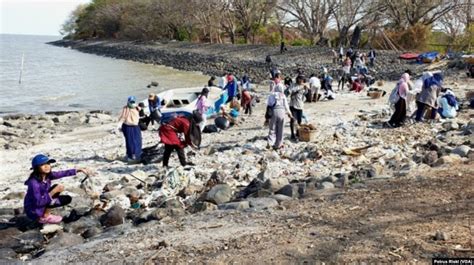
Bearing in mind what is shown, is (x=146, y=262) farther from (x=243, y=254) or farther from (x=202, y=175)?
(x=202, y=175)

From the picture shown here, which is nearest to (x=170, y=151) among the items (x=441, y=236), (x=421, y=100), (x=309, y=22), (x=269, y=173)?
(x=269, y=173)

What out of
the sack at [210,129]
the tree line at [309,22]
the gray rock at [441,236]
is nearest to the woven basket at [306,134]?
the sack at [210,129]

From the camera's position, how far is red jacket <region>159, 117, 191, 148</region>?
9.98 metres

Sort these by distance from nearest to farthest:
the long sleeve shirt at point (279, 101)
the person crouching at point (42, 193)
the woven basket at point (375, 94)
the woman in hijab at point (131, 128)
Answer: the person crouching at point (42, 193) → the long sleeve shirt at point (279, 101) → the woman in hijab at point (131, 128) → the woven basket at point (375, 94)

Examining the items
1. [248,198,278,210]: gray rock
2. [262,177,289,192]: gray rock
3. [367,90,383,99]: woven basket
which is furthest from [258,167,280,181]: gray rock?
[367,90,383,99]: woven basket

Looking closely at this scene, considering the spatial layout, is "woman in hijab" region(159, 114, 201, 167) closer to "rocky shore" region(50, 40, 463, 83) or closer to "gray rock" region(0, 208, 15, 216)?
"gray rock" region(0, 208, 15, 216)

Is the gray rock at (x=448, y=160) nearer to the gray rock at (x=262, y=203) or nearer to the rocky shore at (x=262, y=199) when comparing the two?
the rocky shore at (x=262, y=199)

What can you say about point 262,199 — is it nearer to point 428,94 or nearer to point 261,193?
point 261,193

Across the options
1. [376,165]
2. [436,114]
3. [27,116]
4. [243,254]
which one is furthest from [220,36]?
[243,254]

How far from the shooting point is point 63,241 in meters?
6.55

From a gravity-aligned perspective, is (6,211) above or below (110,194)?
below

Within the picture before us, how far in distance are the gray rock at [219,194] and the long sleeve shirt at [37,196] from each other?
81.0 inches

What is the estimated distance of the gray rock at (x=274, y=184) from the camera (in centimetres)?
817

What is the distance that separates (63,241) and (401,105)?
8847 mm
